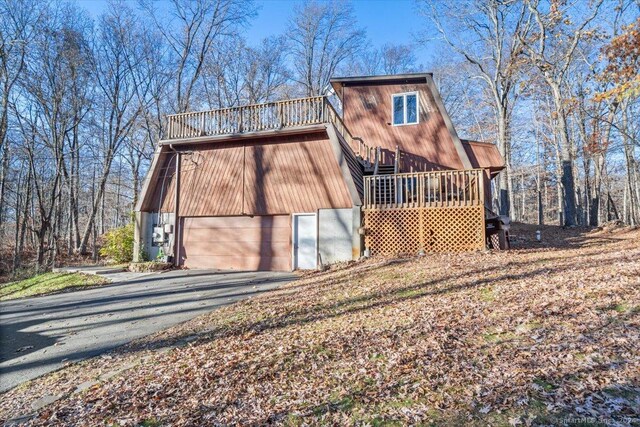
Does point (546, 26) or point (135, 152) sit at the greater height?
point (546, 26)

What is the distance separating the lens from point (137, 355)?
15.9 feet

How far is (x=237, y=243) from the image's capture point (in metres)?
12.8

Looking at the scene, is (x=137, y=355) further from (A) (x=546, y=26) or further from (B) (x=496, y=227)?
(A) (x=546, y=26)

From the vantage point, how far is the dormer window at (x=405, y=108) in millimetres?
14005

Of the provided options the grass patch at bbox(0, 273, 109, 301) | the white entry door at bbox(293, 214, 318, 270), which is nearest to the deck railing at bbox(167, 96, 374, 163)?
the white entry door at bbox(293, 214, 318, 270)

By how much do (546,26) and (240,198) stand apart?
49.8 feet

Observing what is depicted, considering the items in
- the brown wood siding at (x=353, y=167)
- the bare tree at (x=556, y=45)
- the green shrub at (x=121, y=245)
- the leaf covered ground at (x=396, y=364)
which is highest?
the bare tree at (x=556, y=45)

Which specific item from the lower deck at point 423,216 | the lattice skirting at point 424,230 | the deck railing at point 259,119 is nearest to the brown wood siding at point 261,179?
the deck railing at point 259,119

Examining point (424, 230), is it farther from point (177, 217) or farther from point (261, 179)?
point (177, 217)

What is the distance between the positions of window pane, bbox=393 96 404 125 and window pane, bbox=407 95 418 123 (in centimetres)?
24

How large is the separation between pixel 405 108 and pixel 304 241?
6904mm

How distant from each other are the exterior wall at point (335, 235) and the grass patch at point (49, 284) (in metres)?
7.19

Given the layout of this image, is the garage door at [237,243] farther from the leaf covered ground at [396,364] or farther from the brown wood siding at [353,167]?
the leaf covered ground at [396,364]

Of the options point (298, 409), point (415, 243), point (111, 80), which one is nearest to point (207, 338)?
point (298, 409)
